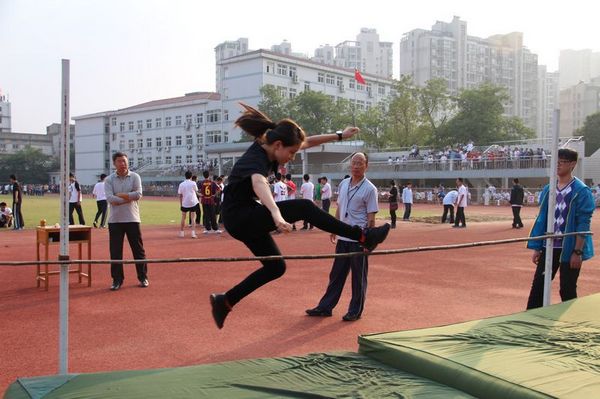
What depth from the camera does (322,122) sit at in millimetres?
65000

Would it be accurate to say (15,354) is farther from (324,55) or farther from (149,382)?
(324,55)

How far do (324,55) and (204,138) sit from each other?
6888 cm

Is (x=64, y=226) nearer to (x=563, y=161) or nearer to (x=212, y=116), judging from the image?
(x=563, y=161)

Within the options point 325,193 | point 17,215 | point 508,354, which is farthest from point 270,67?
point 508,354

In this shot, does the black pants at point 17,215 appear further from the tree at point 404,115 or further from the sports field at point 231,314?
the tree at point 404,115

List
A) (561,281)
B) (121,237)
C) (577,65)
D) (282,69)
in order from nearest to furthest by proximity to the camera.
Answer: (561,281) → (121,237) → (282,69) → (577,65)

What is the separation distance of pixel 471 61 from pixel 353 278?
11204cm

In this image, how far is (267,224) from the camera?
142 inches

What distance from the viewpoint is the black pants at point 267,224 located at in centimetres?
362

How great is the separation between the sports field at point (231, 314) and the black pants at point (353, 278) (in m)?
0.18

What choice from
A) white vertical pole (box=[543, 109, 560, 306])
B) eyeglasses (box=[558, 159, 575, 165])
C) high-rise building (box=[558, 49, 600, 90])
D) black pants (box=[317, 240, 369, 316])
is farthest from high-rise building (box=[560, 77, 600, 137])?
black pants (box=[317, 240, 369, 316])

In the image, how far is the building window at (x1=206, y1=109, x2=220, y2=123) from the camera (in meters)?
73.1

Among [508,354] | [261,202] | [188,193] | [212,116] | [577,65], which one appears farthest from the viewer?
[577,65]

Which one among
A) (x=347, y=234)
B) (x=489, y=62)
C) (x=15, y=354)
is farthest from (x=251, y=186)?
(x=489, y=62)
